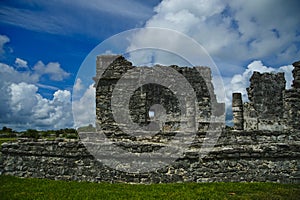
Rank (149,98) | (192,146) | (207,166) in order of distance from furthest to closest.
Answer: (149,98), (192,146), (207,166)

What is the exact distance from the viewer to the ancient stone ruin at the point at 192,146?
739 cm

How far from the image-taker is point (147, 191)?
6.59m

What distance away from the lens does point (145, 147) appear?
7.65 m

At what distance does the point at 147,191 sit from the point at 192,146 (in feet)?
6.96

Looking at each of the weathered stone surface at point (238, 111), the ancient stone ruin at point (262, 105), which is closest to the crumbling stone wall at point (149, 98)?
the weathered stone surface at point (238, 111)

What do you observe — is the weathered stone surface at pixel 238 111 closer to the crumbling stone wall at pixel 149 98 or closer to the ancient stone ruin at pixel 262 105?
the ancient stone ruin at pixel 262 105

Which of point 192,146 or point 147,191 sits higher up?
point 192,146

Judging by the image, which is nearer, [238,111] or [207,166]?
[207,166]

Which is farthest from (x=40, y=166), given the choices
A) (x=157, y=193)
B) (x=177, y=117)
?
(x=177, y=117)

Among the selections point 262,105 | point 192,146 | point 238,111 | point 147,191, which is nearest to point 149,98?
point 238,111

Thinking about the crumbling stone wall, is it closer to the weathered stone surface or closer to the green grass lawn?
the weathered stone surface

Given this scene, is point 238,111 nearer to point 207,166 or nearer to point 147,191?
point 207,166

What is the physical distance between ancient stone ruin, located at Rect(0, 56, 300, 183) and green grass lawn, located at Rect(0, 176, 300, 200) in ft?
1.26

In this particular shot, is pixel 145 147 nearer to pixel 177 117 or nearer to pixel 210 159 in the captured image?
pixel 210 159
